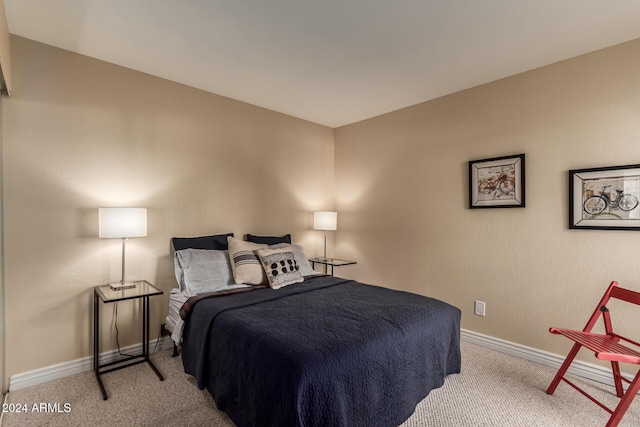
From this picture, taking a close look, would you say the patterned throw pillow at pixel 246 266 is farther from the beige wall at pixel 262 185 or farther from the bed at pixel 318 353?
the beige wall at pixel 262 185

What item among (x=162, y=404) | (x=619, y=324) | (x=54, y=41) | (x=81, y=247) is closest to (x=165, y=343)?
(x=162, y=404)

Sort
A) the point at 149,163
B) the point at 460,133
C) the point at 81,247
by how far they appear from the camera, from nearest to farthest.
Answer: the point at 81,247 < the point at 149,163 < the point at 460,133

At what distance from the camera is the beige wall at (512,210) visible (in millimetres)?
2328

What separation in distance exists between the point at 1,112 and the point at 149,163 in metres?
0.96

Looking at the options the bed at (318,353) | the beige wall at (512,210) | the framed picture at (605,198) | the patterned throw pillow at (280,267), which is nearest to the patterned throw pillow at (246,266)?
the patterned throw pillow at (280,267)

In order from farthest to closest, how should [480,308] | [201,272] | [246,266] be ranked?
[480,308] → [246,266] → [201,272]

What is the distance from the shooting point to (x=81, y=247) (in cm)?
243

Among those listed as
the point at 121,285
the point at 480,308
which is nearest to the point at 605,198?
the point at 480,308

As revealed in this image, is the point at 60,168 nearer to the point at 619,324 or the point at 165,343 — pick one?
the point at 165,343

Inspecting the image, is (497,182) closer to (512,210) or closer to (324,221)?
(512,210)

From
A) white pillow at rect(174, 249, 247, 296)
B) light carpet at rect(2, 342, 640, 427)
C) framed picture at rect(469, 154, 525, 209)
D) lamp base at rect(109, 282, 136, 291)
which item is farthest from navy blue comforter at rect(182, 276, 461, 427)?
framed picture at rect(469, 154, 525, 209)

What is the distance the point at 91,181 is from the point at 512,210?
11.7 feet

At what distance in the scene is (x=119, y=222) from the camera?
2.28m

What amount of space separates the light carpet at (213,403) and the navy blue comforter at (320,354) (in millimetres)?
140
